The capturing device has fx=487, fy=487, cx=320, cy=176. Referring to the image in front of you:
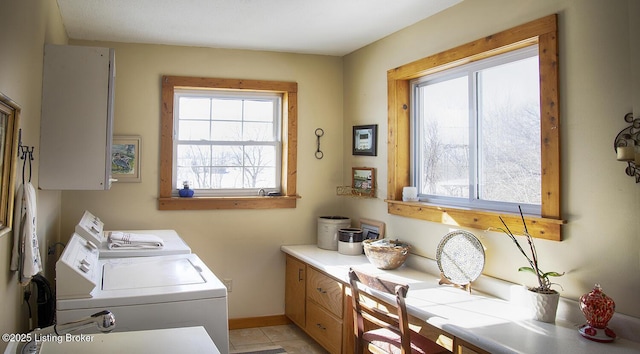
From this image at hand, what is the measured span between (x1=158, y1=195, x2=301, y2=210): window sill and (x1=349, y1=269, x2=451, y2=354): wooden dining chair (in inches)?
Answer: 67.8

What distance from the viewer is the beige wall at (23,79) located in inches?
67.7

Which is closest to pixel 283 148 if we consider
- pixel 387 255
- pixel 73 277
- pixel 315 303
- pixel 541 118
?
pixel 315 303

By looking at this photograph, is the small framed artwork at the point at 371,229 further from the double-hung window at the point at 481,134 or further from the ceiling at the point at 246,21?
the ceiling at the point at 246,21

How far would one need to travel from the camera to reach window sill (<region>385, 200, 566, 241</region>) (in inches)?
91.4

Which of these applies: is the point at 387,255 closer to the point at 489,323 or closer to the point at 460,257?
the point at 460,257

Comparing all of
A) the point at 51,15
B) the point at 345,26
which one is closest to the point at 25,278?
the point at 51,15

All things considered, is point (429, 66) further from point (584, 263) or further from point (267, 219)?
point (267, 219)

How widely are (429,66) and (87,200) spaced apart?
2753 mm

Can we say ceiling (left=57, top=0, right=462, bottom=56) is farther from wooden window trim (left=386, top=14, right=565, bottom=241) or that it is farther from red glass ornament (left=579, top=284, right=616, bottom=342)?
red glass ornament (left=579, top=284, right=616, bottom=342)

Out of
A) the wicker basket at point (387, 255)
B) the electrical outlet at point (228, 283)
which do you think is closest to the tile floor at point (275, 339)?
the electrical outlet at point (228, 283)

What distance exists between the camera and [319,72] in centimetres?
439

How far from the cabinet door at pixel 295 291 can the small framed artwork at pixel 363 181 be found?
77 cm

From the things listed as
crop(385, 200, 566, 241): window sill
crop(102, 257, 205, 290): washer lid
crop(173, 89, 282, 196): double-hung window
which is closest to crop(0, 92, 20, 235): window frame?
crop(102, 257, 205, 290): washer lid

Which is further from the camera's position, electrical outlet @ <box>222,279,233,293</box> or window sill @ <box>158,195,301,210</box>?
electrical outlet @ <box>222,279,233,293</box>
